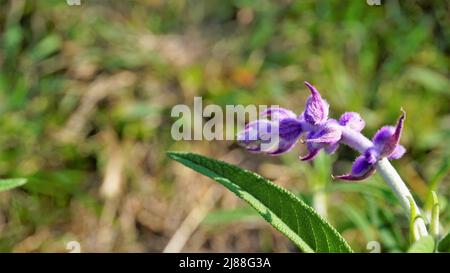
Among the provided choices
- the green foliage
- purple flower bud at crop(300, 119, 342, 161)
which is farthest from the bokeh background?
→ the green foliage

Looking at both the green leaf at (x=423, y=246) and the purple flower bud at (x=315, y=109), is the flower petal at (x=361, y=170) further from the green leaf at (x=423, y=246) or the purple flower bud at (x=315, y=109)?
the green leaf at (x=423, y=246)

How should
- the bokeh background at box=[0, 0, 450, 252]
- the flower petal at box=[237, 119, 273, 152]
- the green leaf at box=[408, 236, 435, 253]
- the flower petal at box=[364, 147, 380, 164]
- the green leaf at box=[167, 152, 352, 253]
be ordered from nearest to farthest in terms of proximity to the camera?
the green leaf at box=[408, 236, 435, 253] < the green leaf at box=[167, 152, 352, 253] < the flower petal at box=[364, 147, 380, 164] < the flower petal at box=[237, 119, 273, 152] < the bokeh background at box=[0, 0, 450, 252]

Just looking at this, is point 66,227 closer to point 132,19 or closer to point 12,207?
point 12,207

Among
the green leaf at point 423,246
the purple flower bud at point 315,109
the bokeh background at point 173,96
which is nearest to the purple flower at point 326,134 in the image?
the purple flower bud at point 315,109

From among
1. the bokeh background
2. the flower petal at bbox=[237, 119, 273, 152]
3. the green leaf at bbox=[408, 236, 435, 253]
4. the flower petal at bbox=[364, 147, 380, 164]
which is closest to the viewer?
the green leaf at bbox=[408, 236, 435, 253]

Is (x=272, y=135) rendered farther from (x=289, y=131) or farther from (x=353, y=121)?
(x=353, y=121)

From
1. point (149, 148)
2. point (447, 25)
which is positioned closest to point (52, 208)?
point (149, 148)

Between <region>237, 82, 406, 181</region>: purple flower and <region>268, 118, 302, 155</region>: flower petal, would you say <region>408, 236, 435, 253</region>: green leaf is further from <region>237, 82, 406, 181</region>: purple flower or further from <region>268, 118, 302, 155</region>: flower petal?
<region>268, 118, 302, 155</region>: flower petal
